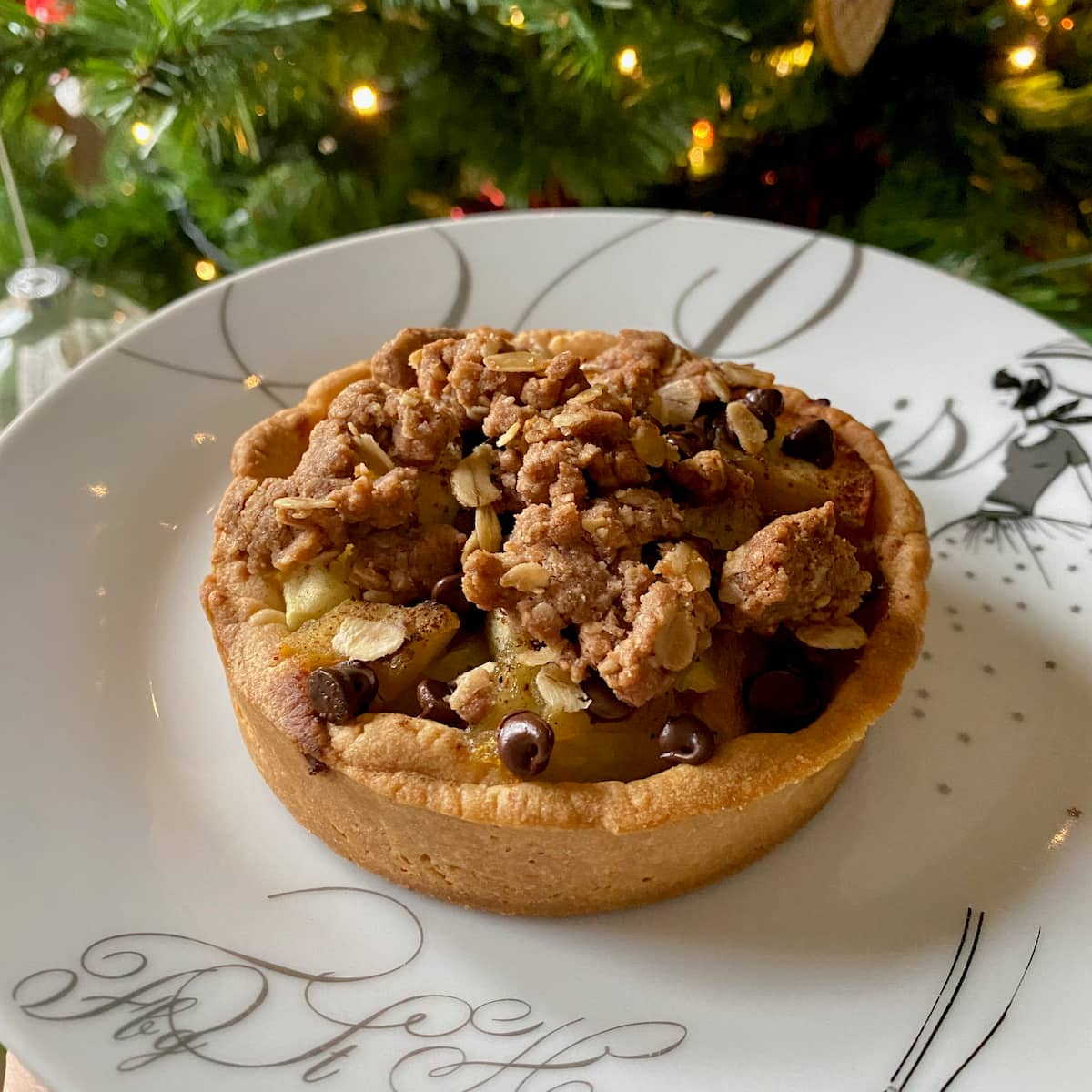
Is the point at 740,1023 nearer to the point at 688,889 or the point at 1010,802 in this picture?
the point at 688,889

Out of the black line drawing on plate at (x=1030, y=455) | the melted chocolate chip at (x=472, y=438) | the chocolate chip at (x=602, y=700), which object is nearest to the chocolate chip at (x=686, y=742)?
the chocolate chip at (x=602, y=700)

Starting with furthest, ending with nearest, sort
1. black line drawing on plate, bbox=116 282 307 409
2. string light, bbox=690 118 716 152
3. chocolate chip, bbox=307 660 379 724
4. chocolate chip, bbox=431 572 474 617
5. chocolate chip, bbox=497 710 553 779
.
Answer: string light, bbox=690 118 716 152 < black line drawing on plate, bbox=116 282 307 409 < chocolate chip, bbox=431 572 474 617 < chocolate chip, bbox=307 660 379 724 < chocolate chip, bbox=497 710 553 779

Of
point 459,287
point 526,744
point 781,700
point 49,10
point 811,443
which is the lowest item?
point 781,700

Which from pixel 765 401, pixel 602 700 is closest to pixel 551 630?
pixel 602 700

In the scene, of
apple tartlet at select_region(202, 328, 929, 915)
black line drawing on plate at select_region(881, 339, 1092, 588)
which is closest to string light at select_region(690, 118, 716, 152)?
black line drawing on plate at select_region(881, 339, 1092, 588)

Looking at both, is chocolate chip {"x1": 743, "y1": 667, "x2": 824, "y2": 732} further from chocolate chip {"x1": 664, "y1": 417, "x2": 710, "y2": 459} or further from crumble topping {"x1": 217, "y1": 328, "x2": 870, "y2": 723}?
chocolate chip {"x1": 664, "y1": 417, "x2": 710, "y2": 459}

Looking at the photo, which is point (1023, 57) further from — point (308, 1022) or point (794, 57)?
point (308, 1022)

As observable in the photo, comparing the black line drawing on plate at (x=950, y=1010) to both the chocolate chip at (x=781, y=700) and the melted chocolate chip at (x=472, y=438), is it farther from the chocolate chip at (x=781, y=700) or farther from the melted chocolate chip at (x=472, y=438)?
the melted chocolate chip at (x=472, y=438)
